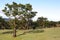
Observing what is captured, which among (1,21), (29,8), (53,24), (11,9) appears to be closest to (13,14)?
(11,9)

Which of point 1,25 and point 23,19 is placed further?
point 1,25

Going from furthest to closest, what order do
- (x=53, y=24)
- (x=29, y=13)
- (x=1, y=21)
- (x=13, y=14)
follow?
(x=53, y=24) < (x=1, y=21) < (x=29, y=13) < (x=13, y=14)

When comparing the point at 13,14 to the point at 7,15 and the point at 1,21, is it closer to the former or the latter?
the point at 7,15

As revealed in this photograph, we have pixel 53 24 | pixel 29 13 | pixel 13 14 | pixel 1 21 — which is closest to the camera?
pixel 13 14

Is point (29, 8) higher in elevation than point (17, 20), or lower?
higher

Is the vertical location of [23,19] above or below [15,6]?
below

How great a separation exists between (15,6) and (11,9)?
1.65 m

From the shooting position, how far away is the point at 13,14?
50.6 metres

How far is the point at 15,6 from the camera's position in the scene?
51.2m

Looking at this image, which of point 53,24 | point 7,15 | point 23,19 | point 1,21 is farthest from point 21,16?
point 53,24

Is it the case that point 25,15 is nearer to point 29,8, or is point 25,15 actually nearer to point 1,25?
point 29,8

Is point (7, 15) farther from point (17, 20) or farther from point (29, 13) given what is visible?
point (29, 13)

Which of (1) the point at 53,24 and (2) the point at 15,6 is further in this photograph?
(1) the point at 53,24

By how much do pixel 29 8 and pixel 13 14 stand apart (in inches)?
227
